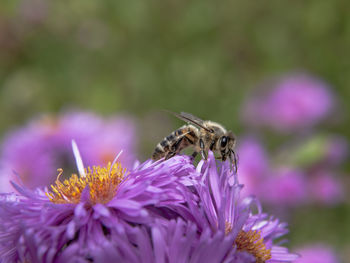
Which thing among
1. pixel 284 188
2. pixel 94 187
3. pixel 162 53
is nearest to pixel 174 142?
pixel 94 187

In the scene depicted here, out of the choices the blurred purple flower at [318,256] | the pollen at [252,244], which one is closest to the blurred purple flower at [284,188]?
the blurred purple flower at [318,256]

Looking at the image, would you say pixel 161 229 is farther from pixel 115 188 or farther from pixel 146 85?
pixel 146 85

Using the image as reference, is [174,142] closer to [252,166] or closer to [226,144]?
[226,144]

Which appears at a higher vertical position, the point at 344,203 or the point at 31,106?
the point at 31,106

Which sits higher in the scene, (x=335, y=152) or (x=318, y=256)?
(x=335, y=152)

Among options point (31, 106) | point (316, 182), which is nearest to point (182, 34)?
point (31, 106)

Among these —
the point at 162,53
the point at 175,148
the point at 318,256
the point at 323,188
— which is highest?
the point at 162,53

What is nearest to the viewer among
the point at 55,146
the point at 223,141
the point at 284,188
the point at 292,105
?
the point at 223,141

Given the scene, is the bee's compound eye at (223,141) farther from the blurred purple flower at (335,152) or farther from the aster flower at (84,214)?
the blurred purple flower at (335,152)
